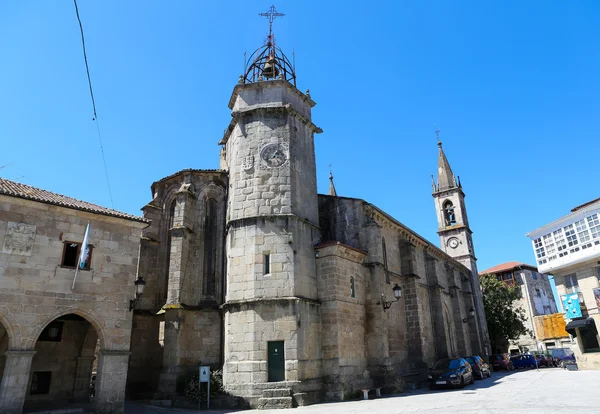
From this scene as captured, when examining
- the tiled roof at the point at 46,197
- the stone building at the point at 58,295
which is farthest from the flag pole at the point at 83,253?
the tiled roof at the point at 46,197

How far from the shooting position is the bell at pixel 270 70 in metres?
23.1

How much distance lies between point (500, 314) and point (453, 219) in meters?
11.4

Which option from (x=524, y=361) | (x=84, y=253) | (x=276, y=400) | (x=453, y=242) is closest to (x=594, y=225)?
(x=524, y=361)

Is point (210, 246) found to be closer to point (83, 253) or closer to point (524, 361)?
point (83, 253)

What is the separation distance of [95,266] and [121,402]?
4.81 metres

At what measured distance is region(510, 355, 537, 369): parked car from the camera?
34703mm

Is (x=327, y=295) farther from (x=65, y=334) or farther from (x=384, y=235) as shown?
(x=65, y=334)

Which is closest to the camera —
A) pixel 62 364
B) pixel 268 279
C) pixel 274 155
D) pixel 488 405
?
pixel 488 405

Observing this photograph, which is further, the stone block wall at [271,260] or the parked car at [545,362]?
the parked car at [545,362]

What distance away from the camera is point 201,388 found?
16062 mm

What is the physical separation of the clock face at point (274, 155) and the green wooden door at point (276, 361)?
804 centimetres

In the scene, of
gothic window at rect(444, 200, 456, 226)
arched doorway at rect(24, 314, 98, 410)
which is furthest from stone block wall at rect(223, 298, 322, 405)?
gothic window at rect(444, 200, 456, 226)

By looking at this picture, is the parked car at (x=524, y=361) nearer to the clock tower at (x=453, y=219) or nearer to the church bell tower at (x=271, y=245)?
the clock tower at (x=453, y=219)

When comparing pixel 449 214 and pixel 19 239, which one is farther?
pixel 449 214
